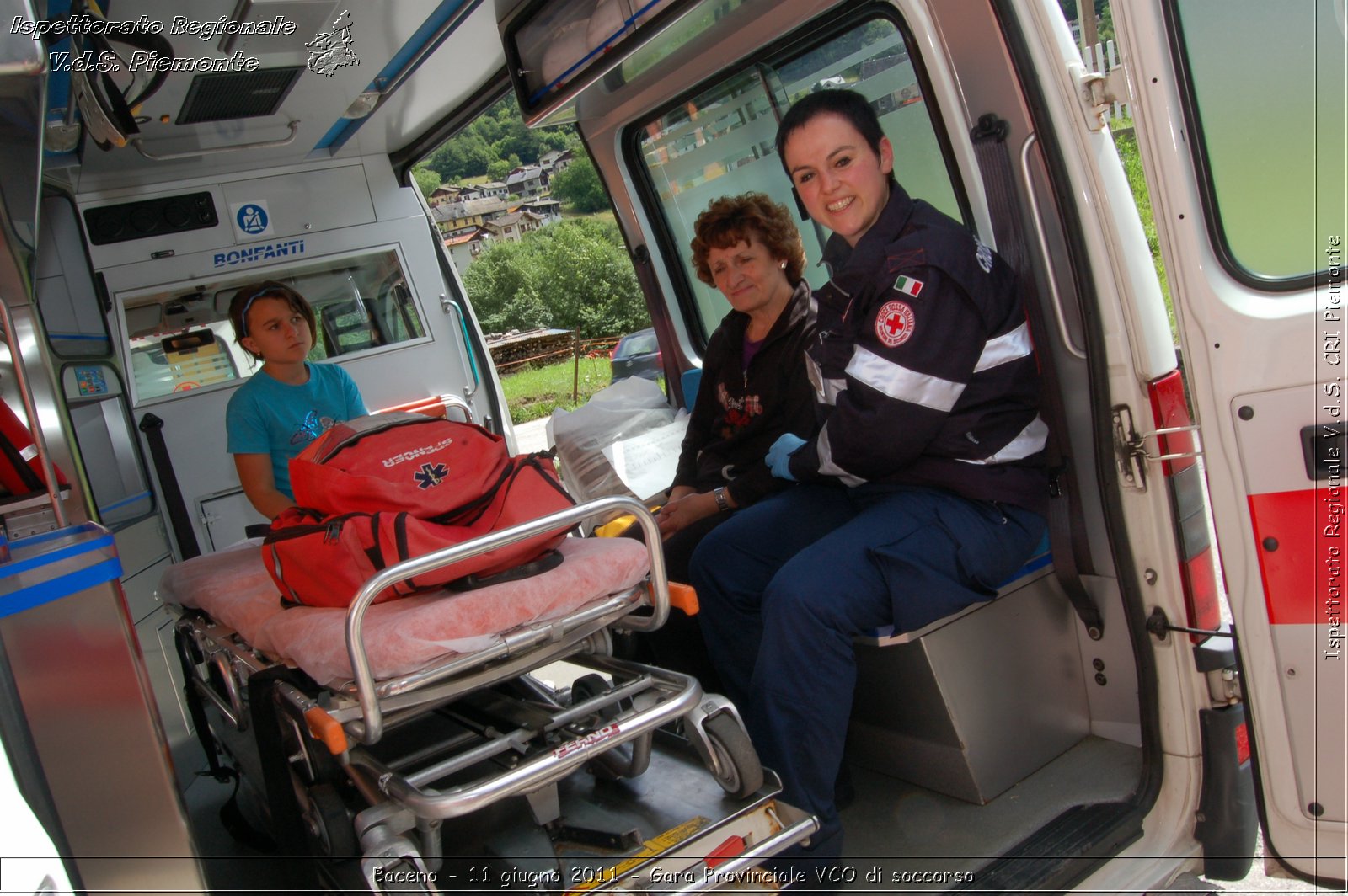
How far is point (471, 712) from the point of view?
2787 mm

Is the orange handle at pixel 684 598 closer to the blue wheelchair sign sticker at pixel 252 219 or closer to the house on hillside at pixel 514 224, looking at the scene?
the blue wheelchair sign sticker at pixel 252 219

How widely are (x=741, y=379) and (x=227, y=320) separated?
3.07 meters

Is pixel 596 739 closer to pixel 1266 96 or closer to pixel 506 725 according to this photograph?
pixel 506 725

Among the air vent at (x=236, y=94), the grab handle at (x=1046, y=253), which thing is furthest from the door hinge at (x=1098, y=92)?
the air vent at (x=236, y=94)

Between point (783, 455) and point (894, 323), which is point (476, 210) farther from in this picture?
point (894, 323)

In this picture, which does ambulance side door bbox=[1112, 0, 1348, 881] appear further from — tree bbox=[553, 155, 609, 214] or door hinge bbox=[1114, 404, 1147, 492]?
tree bbox=[553, 155, 609, 214]

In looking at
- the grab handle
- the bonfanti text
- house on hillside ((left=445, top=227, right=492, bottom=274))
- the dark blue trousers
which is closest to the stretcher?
the dark blue trousers

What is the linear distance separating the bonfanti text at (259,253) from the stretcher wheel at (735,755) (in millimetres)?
4027

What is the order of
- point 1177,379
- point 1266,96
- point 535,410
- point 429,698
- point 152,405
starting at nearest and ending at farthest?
point 1266,96 < point 429,698 < point 1177,379 < point 152,405 < point 535,410

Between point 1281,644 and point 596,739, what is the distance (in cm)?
145

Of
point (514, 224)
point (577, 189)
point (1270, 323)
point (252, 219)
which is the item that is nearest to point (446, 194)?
point (514, 224)

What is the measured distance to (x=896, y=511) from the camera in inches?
103

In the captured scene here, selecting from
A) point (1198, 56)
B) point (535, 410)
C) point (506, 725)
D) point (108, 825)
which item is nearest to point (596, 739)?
point (506, 725)

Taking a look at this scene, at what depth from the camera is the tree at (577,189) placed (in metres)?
36.2
